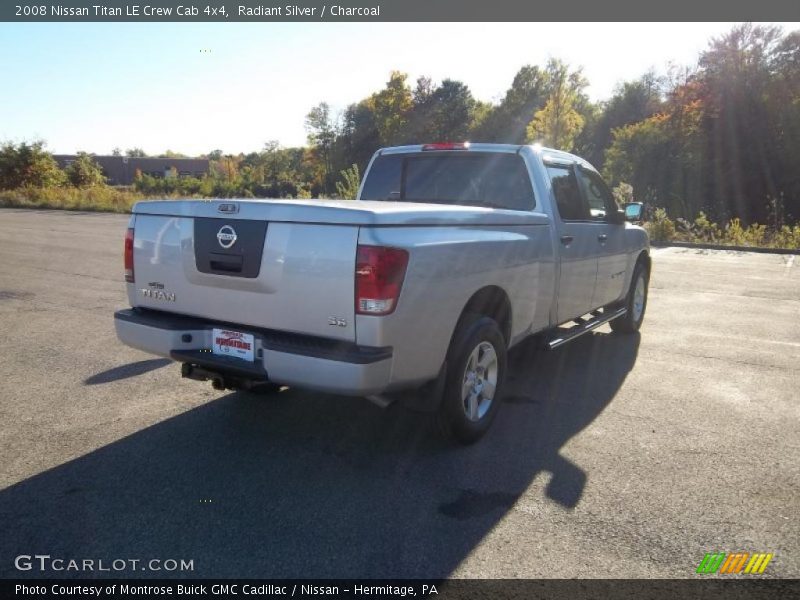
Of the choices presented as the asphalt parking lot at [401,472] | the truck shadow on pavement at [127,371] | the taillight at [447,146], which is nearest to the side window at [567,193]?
the taillight at [447,146]

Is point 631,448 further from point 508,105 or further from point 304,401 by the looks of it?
point 508,105

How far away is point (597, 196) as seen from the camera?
247 inches

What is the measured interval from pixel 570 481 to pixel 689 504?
0.62 metres

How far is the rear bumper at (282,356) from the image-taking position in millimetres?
3160

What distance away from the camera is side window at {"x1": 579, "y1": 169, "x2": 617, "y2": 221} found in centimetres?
600

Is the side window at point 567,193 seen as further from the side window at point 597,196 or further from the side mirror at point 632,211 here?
the side mirror at point 632,211

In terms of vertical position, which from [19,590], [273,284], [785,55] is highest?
[785,55]

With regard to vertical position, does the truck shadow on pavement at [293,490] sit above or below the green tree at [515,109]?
below

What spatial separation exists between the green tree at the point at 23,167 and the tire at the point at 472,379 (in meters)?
47.5

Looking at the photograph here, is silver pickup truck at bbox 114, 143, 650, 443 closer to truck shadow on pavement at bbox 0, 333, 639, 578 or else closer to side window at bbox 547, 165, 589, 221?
side window at bbox 547, 165, 589, 221

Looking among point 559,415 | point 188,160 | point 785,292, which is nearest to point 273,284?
point 559,415

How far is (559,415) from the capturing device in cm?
466

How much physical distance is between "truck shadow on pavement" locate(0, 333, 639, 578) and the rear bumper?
60cm

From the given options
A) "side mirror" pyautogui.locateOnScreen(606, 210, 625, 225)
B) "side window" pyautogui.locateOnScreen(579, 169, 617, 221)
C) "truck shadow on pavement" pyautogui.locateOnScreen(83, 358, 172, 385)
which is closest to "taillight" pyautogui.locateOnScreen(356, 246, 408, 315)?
"truck shadow on pavement" pyautogui.locateOnScreen(83, 358, 172, 385)
